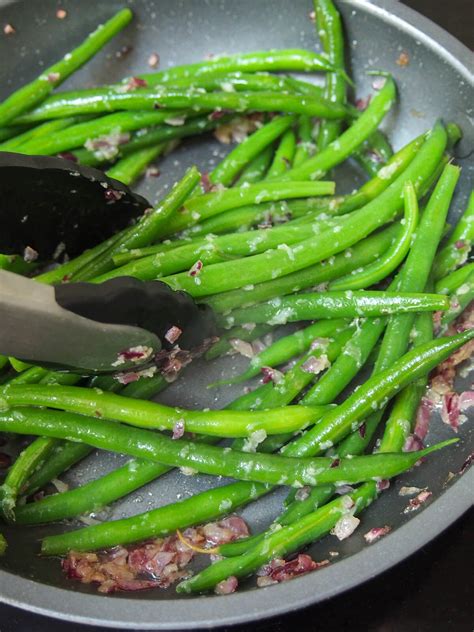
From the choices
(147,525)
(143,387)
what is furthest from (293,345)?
(147,525)

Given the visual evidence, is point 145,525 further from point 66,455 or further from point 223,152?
point 223,152

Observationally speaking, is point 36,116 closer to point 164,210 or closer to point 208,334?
point 164,210

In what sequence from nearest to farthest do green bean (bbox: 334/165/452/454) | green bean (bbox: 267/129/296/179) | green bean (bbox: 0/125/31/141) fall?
1. green bean (bbox: 334/165/452/454)
2. green bean (bbox: 267/129/296/179)
3. green bean (bbox: 0/125/31/141)

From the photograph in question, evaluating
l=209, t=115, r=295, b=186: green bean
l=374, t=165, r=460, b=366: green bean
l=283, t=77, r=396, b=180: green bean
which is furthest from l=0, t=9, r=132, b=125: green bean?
l=374, t=165, r=460, b=366: green bean

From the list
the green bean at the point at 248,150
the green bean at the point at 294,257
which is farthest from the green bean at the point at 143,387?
the green bean at the point at 248,150

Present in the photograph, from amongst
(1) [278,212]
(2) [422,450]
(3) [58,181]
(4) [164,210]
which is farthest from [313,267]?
(3) [58,181]

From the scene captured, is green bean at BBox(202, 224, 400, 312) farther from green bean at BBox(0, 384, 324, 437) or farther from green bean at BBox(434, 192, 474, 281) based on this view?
green bean at BBox(0, 384, 324, 437)

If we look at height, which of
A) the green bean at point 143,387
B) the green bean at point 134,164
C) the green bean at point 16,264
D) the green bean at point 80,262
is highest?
the green bean at point 134,164

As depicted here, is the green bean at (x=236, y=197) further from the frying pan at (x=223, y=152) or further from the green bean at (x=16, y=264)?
the green bean at (x=16, y=264)
